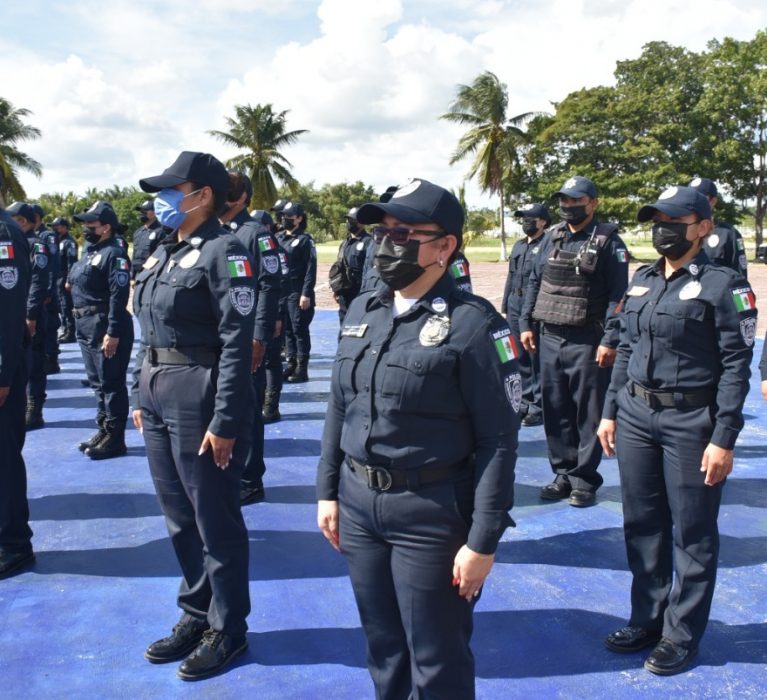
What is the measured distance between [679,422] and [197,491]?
2.08 m

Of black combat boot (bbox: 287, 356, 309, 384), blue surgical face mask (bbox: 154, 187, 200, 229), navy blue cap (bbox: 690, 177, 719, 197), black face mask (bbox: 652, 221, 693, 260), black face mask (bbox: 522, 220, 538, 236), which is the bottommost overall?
black combat boot (bbox: 287, 356, 309, 384)

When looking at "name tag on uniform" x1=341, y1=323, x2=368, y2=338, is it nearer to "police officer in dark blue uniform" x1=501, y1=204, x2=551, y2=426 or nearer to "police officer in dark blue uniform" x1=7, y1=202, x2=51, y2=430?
"police officer in dark blue uniform" x1=501, y1=204, x2=551, y2=426

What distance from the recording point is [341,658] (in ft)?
10.2

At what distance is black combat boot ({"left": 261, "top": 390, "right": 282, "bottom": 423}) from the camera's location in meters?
7.12

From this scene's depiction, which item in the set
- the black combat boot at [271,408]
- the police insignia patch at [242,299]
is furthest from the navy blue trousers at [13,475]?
the black combat boot at [271,408]

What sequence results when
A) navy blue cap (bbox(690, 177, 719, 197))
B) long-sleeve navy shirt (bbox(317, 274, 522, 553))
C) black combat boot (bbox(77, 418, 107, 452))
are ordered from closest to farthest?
long-sleeve navy shirt (bbox(317, 274, 522, 553)) < navy blue cap (bbox(690, 177, 719, 197)) < black combat boot (bbox(77, 418, 107, 452))

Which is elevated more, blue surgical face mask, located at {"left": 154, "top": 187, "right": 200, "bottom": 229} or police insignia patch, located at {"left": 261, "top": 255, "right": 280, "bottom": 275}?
blue surgical face mask, located at {"left": 154, "top": 187, "right": 200, "bottom": 229}

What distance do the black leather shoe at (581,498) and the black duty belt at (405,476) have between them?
3.01 meters

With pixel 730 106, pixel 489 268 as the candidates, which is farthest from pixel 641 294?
pixel 730 106

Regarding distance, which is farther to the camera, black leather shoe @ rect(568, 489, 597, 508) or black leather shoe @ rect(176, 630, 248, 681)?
black leather shoe @ rect(568, 489, 597, 508)

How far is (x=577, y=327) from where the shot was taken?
4.84m

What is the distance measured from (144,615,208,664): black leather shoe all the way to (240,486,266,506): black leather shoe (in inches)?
68.5

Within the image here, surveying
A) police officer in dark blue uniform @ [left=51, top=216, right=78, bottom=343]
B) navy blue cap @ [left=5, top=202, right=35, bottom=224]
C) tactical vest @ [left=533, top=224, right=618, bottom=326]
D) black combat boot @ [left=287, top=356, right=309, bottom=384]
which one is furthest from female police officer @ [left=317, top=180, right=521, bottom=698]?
police officer in dark blue uniform @ [left=51, top=216, right=78, bottom=343]

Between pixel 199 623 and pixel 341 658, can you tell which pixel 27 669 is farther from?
pixel 341 658
